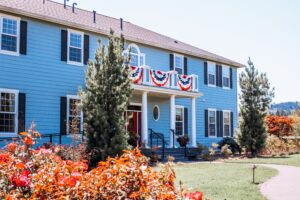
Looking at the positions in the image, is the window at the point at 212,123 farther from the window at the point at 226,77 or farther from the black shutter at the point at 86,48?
the black shutter at the point at 86,48

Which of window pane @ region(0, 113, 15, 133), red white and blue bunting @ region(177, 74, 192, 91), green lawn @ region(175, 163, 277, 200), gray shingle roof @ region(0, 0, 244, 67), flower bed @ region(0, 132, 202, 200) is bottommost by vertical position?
green lawn @ region(175, 163, 277, 200)

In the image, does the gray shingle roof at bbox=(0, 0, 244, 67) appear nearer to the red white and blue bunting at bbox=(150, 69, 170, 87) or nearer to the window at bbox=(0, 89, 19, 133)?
the red white and blue bunting at bbox=(150, 69, 170, 87)

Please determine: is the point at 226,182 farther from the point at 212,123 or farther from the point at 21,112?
the point at 212,123

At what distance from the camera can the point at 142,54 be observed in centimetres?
2102

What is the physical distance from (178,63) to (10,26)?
431 inches

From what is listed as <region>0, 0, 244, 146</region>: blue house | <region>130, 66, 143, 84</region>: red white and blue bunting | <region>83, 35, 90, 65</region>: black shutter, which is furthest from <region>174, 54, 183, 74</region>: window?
<region>83, 35, 90, 65</region>: black shutter

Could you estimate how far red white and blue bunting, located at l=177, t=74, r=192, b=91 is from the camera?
21.0 metres

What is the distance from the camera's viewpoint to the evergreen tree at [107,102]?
13.2 metres

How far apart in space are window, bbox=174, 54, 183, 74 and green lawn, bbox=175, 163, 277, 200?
10826 mm

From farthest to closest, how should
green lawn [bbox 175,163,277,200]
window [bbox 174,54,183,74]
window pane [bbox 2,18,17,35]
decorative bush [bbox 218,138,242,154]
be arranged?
decorative bush [bbox 218,138,242,154] → window [bbox 174,54,183,74] → window pane [bbox 2,18,17,35] → green lawn [bbox 175,163,277,200]

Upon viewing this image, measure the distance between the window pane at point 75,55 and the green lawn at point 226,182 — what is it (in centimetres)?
814

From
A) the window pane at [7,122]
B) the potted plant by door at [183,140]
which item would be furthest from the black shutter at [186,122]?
the window pane at [7,122]

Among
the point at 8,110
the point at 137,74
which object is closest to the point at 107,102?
the point at 8,110

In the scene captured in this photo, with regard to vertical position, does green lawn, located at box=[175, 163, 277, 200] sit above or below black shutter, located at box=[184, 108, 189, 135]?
below
